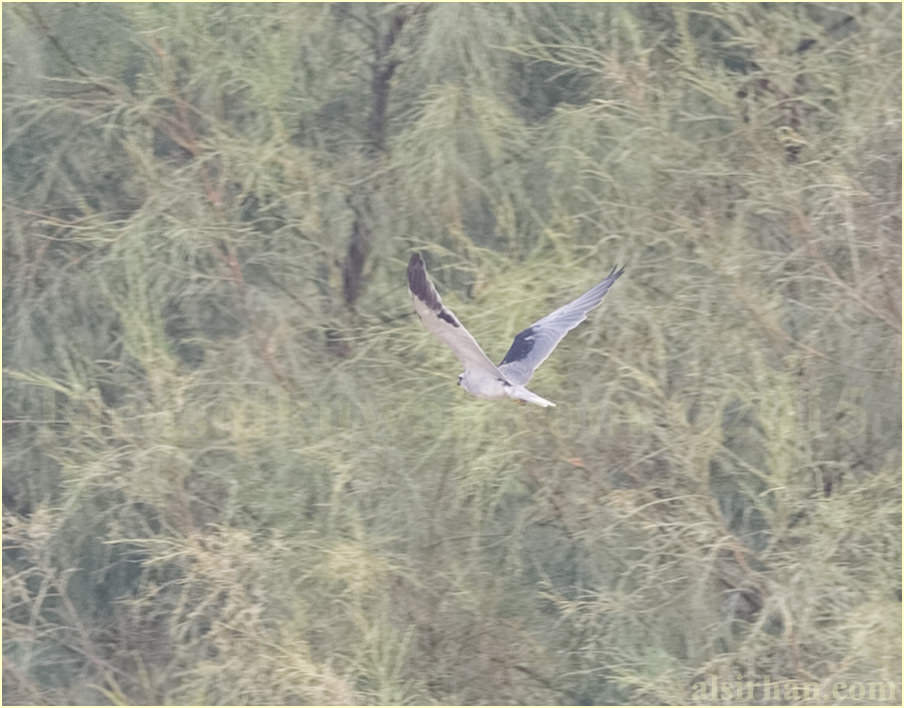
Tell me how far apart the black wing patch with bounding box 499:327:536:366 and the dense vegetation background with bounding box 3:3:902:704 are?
0.46 metres

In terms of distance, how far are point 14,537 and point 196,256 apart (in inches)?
47.7

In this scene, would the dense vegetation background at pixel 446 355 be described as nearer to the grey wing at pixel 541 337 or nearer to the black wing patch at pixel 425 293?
the grey wing at pixel 541 337

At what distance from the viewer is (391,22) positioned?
20.9 ft

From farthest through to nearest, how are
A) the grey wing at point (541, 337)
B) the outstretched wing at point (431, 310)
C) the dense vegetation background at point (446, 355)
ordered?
the dense vegetation background at point (446, 355) → the grey wing at point (541, 337) → the outstretched wing at point (431, 310)

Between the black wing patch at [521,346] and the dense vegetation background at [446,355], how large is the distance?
463 mm

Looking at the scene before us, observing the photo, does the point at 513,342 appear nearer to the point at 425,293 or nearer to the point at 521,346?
the point at 521,346

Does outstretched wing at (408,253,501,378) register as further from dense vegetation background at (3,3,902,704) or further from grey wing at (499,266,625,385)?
dense vegetation background at (3,3,902,704)

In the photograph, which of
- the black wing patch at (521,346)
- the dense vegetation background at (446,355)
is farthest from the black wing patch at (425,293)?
the dense vegetation background at (446,355)

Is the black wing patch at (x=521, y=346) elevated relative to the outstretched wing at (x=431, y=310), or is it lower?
lower

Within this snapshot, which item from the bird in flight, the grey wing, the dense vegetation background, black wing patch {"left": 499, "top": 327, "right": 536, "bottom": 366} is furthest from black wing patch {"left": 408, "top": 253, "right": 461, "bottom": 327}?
the dense vegetation background

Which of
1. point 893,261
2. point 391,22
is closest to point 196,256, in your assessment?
point 391,22

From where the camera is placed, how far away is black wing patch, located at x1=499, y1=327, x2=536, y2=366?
16.6ft

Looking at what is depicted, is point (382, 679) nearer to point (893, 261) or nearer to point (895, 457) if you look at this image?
point (895, 457)

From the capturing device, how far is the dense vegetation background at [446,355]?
5.65 metres
